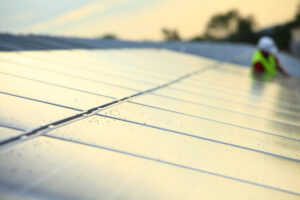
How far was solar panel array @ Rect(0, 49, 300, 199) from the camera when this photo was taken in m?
2.52

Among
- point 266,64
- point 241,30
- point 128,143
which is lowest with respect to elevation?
point 128,143

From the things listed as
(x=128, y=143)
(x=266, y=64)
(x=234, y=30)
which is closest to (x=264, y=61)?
(x=266, y=64)

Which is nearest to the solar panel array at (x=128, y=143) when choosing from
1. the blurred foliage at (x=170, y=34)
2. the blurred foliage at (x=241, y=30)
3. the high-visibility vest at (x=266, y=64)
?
the high-visibility vest at (x=266, y=64)

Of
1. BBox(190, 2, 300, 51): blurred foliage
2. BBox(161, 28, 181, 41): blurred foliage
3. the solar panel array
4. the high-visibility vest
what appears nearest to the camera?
the solar panel array

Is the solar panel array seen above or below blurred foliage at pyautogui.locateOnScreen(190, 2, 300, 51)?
below

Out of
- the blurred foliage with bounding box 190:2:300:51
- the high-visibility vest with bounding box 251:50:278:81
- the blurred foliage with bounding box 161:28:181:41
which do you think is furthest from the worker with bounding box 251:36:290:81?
the blurred foliage with bounding box 161:28:181:41

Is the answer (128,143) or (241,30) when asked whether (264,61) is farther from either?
(241,30)

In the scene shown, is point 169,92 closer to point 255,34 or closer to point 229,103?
point 229,103

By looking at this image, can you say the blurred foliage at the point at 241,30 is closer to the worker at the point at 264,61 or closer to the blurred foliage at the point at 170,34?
the blurred foliage at the point at 170,34

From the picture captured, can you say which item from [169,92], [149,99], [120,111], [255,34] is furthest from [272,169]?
[255,34]

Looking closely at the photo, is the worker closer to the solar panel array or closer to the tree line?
the solar panel array

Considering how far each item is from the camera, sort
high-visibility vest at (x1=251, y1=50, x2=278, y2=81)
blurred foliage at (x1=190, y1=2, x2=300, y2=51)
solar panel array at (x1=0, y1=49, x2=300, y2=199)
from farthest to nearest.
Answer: blurred foliage at (x1=190, y1=2, x2=300, y2=51) < high-visibility vest at (x1=251, y1=50, x2=278, y2=81) < solar panel array at (x1=0, y1=49, x2=300, y2=199)

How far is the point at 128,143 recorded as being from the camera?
3344 mm

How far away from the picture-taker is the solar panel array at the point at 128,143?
2.52 meters
